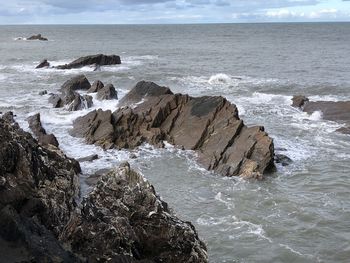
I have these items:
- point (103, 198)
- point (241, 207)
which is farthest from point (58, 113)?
point (103, 198)

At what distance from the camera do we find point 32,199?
10.5 meters

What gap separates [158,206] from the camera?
34.4 ft

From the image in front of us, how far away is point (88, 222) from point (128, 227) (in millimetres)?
823

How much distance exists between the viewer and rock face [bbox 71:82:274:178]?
22547mm

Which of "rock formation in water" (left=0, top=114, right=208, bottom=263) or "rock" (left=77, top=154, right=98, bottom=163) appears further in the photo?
"rock" (left=77, top=154, right=98, bottom=163)

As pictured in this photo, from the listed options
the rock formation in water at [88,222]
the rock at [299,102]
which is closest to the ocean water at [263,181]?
the rock at [299,102]

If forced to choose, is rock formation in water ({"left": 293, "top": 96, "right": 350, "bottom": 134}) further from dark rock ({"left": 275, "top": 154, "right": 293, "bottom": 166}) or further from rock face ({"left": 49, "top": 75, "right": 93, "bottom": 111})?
rock face ({"left": 49, "top": 75, "right": 93, "bottom": 111})

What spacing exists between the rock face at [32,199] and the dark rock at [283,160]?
1142cm

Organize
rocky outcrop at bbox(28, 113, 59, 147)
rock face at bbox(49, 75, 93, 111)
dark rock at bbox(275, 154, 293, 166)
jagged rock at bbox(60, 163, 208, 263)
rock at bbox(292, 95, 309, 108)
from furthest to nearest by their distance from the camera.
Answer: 1. rock at bbox(292, 95, 309, 108)
2. rock face at bbox(49, 75, 93, 111)
3. rocky outcrop at bbox(28, 113, 59, 147)
4. dark rock at bbox(275, 154, 293, 166)
5. jagged rock at bbox(60, 163, 208, 263)

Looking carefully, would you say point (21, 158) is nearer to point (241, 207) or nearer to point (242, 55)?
point (241, 207)

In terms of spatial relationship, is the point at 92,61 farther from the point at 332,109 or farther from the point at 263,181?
the point at 263,181

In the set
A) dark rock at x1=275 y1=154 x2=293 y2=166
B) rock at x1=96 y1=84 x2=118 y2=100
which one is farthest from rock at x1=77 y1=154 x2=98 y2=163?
rock at x1=96 y1=84 x2=118 y2=100

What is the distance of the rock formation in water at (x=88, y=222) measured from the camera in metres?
7.77

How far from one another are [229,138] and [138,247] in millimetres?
14829
